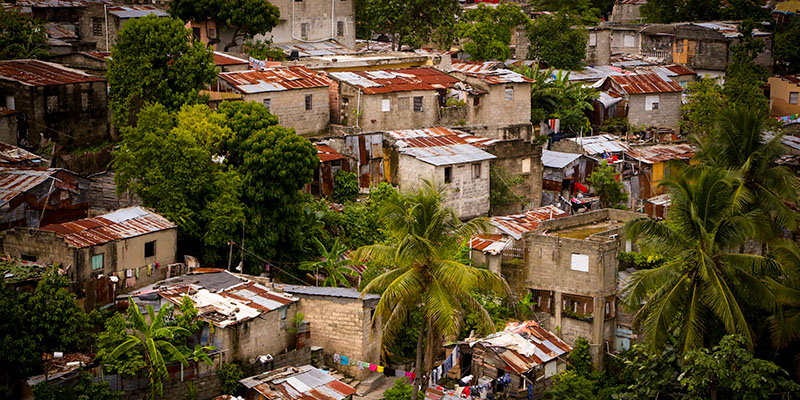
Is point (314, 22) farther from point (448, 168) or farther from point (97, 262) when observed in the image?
point (97, 262)

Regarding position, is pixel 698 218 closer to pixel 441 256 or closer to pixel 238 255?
pixel 441 256

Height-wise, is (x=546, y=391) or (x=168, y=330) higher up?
(x=168, y=330)

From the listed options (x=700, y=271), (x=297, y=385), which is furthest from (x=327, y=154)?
(x=700, y=271)

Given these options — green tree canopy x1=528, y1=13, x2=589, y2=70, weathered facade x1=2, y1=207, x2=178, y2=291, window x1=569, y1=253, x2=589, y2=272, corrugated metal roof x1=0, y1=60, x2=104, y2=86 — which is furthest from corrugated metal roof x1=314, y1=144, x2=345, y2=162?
green tree canopy x1=528, y1=13, x2=589, y2=70

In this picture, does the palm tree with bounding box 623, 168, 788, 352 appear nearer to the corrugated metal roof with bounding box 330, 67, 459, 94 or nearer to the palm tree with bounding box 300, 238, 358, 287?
the palm tree with bounding box 300, 238, 358, 287

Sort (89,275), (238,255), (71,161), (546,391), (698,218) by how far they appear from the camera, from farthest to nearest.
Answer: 1. (71,161)
2. (238,255)
3. (546,391)
4. (89,275)
5. (698,218)

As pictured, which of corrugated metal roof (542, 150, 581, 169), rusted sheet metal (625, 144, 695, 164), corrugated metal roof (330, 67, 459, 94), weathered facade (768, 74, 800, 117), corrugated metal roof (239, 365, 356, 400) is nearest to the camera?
corrugated metal roof (239, 365, 356, 400)

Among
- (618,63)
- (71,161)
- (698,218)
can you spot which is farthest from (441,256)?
(618,63)
